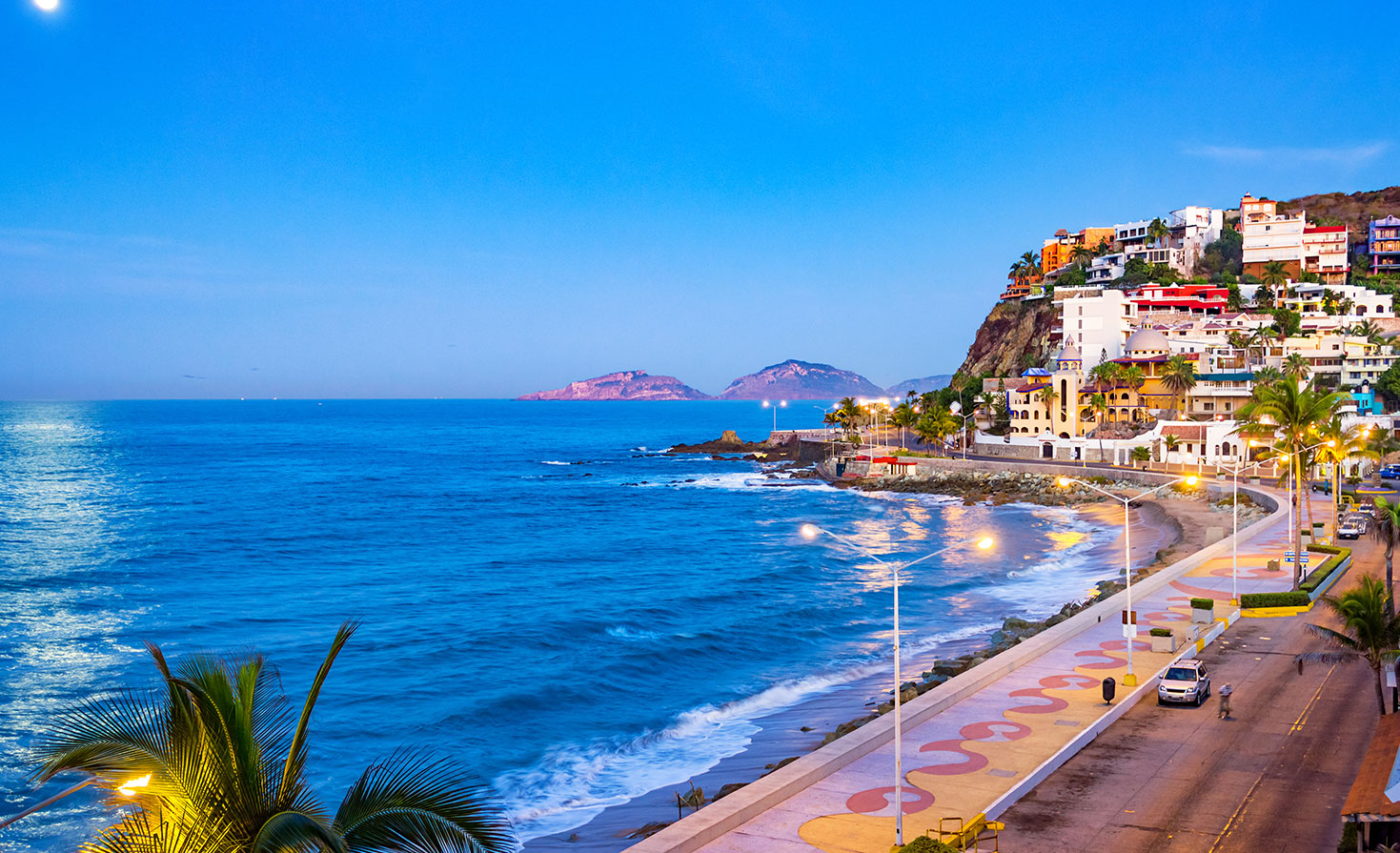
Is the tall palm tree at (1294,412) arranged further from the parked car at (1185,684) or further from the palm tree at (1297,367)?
the palm tree at (1297,367)

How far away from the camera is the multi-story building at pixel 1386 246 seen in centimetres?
16975

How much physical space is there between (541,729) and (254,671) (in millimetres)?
23776

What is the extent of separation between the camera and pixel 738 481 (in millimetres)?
120688

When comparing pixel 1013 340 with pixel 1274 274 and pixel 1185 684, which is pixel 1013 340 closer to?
pixel 1274 274

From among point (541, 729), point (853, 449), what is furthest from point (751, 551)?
point (853, 449)

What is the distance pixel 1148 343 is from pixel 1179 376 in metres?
11.2

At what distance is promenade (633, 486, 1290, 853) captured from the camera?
18.2m

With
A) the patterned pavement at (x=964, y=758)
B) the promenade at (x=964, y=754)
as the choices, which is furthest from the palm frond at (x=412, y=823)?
the patterned pavement at (x=964, y=758)

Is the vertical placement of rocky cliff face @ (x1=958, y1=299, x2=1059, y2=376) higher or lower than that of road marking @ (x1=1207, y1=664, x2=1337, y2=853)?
higher

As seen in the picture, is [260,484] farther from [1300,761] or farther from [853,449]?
[1300,761]

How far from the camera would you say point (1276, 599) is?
1478 inches

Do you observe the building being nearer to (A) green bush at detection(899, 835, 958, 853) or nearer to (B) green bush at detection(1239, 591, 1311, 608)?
(B) green bush at detection(1239, 591, 1311, 608)

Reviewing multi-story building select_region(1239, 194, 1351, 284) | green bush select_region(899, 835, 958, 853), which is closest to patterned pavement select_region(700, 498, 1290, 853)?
green bush select_region(899, 835, 958, 853)

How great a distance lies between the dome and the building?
11.4 meters
